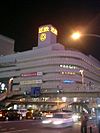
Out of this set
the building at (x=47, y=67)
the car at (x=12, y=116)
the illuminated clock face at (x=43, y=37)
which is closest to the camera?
the car at (x=12, y=116)

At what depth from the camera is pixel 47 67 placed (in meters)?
148

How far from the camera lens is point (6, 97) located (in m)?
87.6

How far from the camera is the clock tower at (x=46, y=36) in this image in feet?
526

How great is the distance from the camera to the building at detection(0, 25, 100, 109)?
144m

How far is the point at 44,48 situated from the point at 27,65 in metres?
14.3

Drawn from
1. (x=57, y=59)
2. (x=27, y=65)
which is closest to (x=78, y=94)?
(x=57, y=59)

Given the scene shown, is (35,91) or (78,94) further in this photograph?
(35,91)

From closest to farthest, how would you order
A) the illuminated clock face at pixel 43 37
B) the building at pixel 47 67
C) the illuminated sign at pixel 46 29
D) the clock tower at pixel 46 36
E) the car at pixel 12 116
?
the car at pixel 12 116 < the building at pixel 47 67 < the clock tower at pixel 46 36 < the illuminated sign at pixel 46 29 < the illuminated clock face at pixel 43 37

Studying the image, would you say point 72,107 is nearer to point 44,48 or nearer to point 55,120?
point 44,48

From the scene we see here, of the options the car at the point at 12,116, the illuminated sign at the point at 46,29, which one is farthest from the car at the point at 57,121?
the illuminated sign at the point at 46,29

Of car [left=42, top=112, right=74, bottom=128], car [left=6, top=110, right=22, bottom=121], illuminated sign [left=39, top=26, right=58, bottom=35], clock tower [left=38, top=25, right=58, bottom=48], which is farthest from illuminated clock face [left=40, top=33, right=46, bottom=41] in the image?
car [left=42, top=112, right=74, bottom=128]

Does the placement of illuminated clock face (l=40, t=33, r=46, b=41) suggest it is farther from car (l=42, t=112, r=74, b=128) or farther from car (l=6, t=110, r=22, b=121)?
car (l=42, t=112, r=74, b=128)

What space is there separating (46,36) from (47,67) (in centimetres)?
2373

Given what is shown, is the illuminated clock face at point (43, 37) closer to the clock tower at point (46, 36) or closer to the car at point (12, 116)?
the clock tower at point (46, 36)
